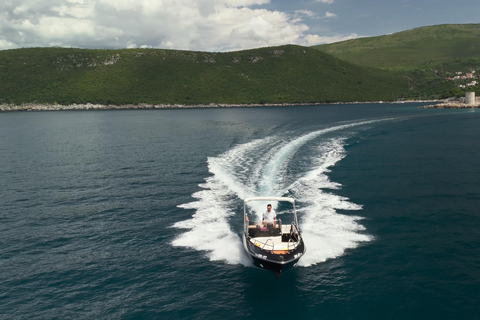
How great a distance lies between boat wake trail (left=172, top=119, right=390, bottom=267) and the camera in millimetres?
26469

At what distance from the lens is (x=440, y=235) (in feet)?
91.1

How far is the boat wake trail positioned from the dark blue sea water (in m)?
0.17

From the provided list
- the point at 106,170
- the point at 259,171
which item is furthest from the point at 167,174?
the point at 259,171

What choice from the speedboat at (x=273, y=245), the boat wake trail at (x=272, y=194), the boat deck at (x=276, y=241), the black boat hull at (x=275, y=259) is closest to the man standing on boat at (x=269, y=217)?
the speedboat at (x=273, y=245)

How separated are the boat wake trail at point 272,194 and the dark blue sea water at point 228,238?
0.17 m

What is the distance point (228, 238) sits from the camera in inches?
1092

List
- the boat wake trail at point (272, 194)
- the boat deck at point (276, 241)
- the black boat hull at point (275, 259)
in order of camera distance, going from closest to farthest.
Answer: the black boat hull at point (275, 259)
the boat deck at point (276, 241)
the boat wake trail at point (272, 194)

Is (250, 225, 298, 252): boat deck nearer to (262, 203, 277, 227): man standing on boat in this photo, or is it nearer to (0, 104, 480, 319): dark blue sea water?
(262, 203, 277, 227): man standing on boat

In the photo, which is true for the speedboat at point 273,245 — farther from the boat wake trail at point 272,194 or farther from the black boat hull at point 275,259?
the boat wake trail at point 272,194

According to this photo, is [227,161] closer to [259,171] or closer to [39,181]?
[259,171]

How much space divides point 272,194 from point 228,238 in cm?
1186

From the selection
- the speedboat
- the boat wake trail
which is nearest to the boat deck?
the speedboat

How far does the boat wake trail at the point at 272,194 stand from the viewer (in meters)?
26.5

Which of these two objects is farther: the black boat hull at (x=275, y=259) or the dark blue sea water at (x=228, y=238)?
the black boat hull at (x=275, y=259)
